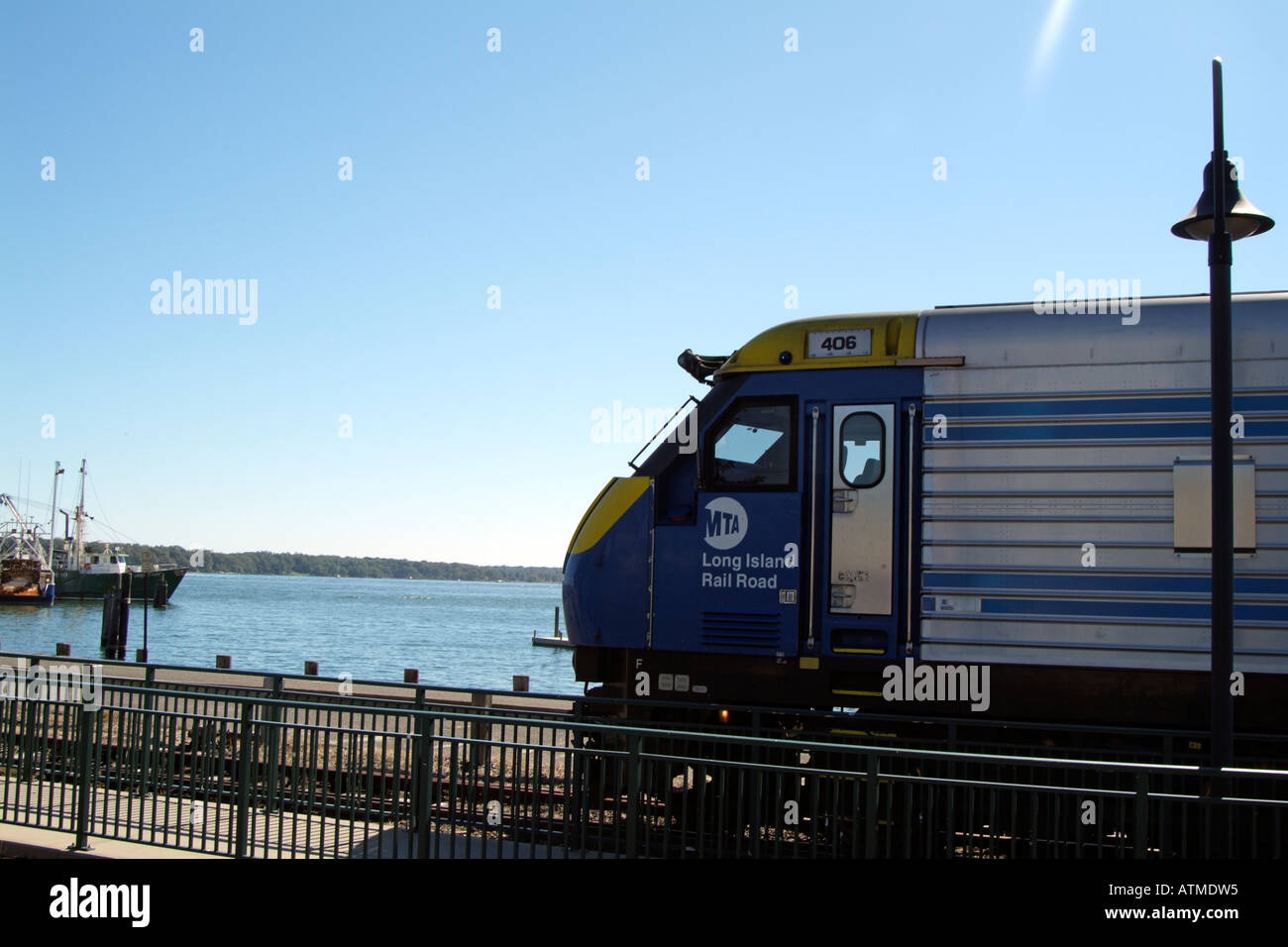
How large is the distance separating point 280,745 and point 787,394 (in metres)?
5.34

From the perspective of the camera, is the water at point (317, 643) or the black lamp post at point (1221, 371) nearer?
the black lamp post at point (1221, 371)

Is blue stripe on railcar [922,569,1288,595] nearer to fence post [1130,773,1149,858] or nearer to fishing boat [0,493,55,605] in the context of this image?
fence post [1130,773,1149,858]

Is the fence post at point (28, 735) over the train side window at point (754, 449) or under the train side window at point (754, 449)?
under

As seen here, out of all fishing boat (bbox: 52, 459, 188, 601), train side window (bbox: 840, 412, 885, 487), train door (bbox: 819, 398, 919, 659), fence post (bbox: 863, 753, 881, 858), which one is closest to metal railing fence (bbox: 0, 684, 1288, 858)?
fence post (bbox: 863, 753, 881, 858)

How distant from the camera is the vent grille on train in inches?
376

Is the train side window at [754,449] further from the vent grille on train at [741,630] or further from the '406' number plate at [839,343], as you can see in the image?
the vent grille on train at [741,630]

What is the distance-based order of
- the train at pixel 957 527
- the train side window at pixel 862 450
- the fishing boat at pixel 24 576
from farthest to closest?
the fishing boat at pixel 24 576 < the train side window at pixel 862 450 < the train at pixel 957 527

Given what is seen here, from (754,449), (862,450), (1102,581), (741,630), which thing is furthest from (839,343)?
(1102,581)

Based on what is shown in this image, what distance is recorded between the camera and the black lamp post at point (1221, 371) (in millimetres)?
6715

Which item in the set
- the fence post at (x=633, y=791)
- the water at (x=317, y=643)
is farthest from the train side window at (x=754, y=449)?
the water at (x=317, y=643)

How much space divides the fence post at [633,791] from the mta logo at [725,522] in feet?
8.67
